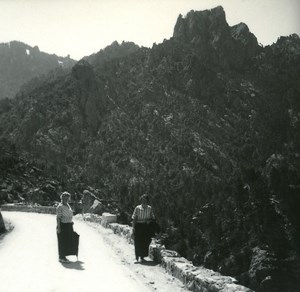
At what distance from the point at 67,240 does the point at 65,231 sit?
266mm

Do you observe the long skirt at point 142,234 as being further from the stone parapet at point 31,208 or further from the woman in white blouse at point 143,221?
the stone parapet at point 31,208

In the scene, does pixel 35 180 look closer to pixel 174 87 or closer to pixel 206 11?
pixel 174 87

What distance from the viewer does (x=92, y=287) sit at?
9.12 m

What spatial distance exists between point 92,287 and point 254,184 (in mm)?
85515

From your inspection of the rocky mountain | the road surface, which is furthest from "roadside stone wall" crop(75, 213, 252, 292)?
the rocky mountain

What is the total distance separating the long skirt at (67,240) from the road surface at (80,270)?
Answer: 0.32 m

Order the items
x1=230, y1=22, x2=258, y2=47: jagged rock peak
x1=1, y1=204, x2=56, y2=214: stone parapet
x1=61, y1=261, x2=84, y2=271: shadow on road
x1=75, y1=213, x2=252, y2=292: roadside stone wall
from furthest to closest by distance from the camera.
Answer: x1=230, y1=22, x2=258, y2=47: jagged rock peak, x1=1, y1=204, x2=56, y2=214: stone parapet, x1=61, y1=261, x2=84, y2=271: shadow on road, x1=75, y1=213, x2=252, y2=292: roadside stone wall

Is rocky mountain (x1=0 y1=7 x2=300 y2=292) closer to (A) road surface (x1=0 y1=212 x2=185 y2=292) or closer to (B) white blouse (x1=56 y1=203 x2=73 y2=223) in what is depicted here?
Result: (A) road surface (x1=0 y1=212 x2=185 y2=292)

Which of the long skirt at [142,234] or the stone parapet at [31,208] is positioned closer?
the long skirt at [142,234]

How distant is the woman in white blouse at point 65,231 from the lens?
11.9 m

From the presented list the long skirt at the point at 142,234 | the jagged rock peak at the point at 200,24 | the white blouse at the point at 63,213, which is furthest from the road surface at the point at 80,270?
the jagged rock peak at the point at 200,24

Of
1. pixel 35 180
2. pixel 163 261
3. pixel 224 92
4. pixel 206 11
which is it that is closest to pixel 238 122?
pixel 224 92

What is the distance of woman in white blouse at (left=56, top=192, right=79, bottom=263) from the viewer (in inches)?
468

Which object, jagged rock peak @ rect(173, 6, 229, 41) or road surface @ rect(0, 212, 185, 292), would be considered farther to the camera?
jagged rock peak @ rect(173, 6, 229, 41)
